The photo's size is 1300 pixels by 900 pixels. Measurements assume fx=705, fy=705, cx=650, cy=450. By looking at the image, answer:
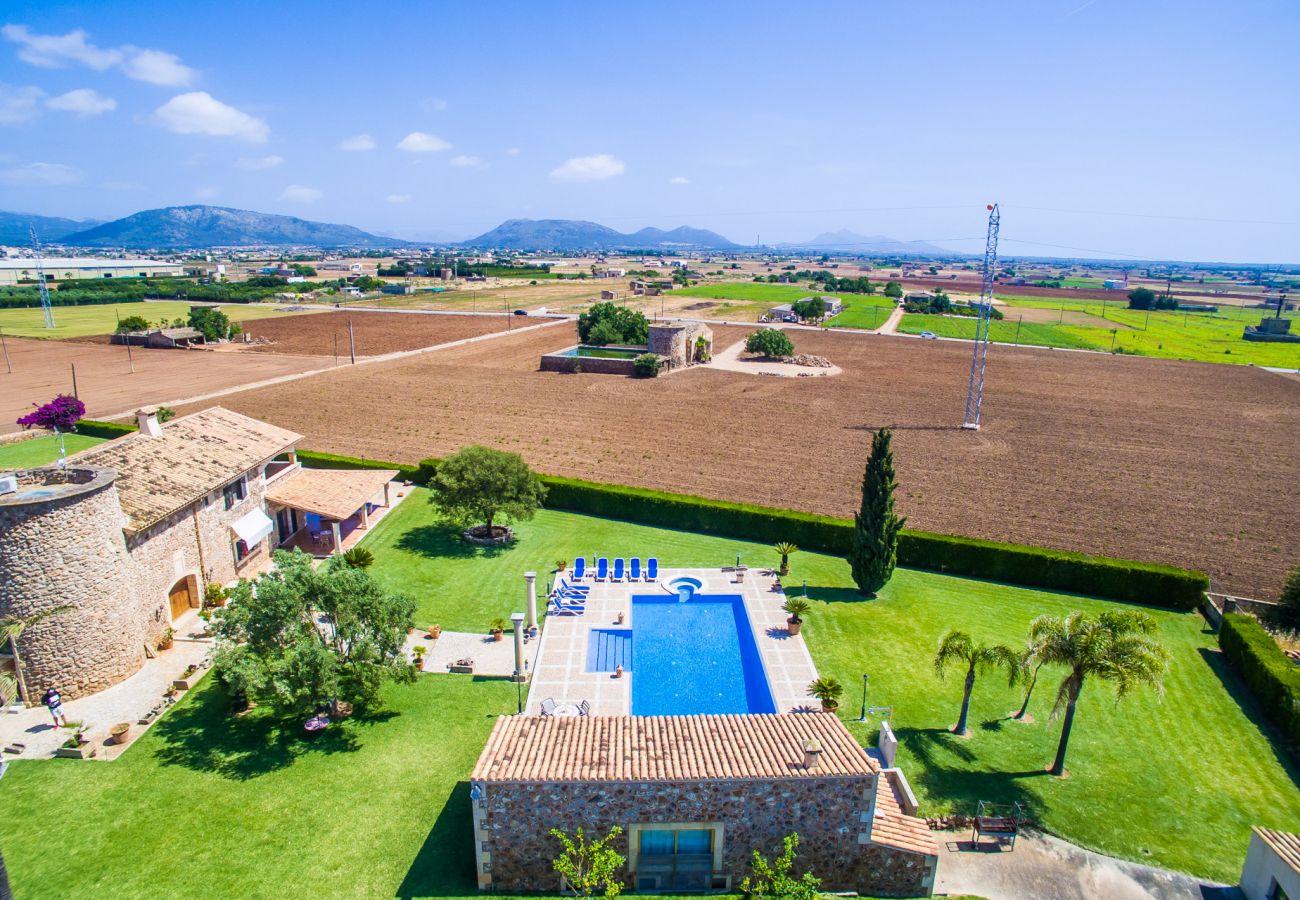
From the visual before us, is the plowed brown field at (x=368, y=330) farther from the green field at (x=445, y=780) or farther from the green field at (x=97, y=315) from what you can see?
the green field at (x=445, y=780)

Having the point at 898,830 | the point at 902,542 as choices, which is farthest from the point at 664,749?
the point at 902,542

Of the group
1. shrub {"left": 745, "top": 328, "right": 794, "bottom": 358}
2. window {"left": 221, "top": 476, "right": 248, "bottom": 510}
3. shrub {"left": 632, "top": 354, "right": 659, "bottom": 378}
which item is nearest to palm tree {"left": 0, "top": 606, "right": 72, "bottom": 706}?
window {"left": 221, "top": 476, "right": 248, "bottom": 510}

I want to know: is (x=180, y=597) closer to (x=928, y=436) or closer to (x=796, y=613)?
(x=796, y=613)

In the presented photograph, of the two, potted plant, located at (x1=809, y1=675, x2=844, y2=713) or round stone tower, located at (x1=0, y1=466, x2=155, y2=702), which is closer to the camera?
round stone tower, located at (x1=0, y1=466, x2=155, y2=702)

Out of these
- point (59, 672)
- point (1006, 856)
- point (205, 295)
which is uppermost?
point (205, 295)

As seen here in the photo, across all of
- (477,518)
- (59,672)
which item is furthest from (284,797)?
(477,518)

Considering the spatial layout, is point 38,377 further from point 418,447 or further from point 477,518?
point 477,518

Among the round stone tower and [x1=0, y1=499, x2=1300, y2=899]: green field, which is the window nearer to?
the round stone tower
